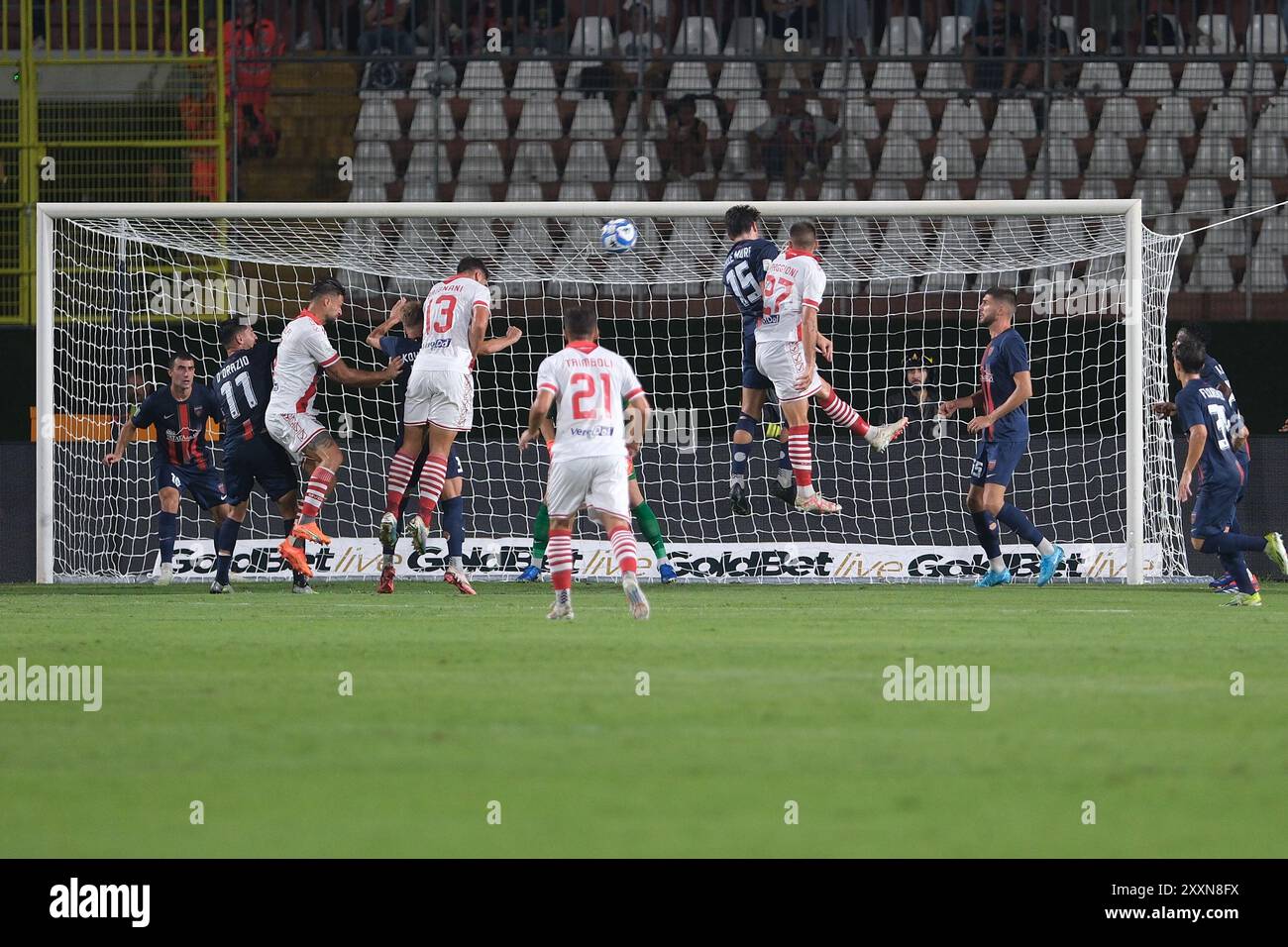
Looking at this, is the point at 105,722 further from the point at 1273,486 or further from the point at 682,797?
the point at 1273,486

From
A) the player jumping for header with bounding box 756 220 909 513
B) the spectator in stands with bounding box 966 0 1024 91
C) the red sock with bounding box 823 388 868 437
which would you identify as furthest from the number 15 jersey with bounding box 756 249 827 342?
the spectator in stands with bounding box 966 0 1024 91

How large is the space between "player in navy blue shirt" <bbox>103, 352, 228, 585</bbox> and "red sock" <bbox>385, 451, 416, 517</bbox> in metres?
2.55

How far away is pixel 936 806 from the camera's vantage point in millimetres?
4523

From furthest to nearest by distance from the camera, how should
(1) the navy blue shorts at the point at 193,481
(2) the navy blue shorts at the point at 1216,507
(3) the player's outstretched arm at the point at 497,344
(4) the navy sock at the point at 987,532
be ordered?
(1) the navy blue shorts at the point at 193,481, (4) the navy sock at the point at 987,532, (3) the player's outstretched arm at the point at 497,344, (2) the navy blue shorts at the point at 1216,507

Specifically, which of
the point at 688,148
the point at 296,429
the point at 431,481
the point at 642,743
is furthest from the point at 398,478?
the point at 688,148

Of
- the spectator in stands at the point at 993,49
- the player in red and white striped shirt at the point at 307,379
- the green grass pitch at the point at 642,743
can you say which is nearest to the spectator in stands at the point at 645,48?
the spectator in stands at the point at 993,49

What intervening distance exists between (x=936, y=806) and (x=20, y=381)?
517 inches

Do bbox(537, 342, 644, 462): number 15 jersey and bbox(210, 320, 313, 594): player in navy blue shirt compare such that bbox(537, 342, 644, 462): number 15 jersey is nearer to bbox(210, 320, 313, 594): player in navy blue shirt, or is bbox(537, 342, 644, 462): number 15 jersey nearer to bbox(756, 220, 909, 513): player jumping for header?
bbox(756, 220, 909, 513): player jumping for header

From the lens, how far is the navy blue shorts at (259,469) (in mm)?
12648

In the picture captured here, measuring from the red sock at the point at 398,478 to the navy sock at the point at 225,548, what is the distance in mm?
1340

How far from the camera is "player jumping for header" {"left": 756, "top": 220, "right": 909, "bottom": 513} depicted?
12.3 metres

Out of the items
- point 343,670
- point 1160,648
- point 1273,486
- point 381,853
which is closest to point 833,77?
point 1273,486

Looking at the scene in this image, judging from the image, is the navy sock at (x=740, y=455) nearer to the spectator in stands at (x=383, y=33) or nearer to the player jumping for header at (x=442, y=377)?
the player jumping for header at (x=442, y=377)

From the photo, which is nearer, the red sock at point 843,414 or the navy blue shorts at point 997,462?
the red sock at point 843,414
